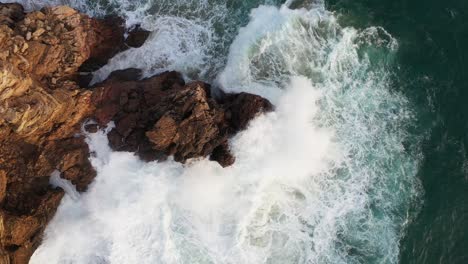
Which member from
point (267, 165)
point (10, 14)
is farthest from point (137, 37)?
point (267, 165)

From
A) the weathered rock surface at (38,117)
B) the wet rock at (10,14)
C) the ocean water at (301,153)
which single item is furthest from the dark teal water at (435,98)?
the wet rock at (10,14)

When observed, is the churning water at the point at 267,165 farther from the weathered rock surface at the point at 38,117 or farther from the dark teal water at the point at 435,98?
the weathered rock surface at the point at 38,117

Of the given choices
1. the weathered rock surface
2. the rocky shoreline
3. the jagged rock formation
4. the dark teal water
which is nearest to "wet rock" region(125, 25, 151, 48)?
the rocky shoreline

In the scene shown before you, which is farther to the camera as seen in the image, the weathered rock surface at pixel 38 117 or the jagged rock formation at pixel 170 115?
the jagged rock formation at pixel 170 115

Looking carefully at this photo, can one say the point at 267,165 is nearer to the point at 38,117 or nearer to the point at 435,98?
the point at 435,98

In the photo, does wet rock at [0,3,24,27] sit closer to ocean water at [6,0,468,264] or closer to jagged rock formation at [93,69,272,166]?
ocean water at [6,0,468,264]

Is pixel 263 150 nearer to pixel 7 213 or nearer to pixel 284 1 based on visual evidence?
pixel 284 1

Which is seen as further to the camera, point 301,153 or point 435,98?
point 435,98
